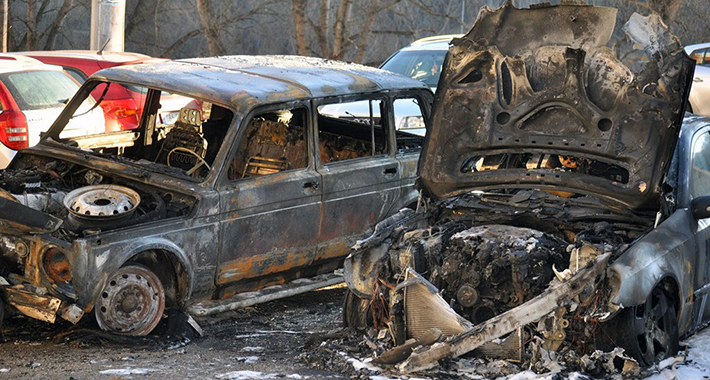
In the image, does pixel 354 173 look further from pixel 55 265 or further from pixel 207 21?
pixel 207 21

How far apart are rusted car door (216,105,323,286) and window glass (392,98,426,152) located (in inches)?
41.3

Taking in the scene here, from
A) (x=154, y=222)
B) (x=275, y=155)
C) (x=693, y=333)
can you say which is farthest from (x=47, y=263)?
(x=693, y=333)

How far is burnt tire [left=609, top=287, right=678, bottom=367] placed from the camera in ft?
19.8

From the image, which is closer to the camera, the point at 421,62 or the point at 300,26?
the point at 421,62

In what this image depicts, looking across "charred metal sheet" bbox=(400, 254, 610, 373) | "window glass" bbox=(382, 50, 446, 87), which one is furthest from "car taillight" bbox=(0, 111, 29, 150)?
"charred metal sheet" bbox=(400, 254, 610, 373)

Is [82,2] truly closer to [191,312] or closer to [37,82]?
[37,82]

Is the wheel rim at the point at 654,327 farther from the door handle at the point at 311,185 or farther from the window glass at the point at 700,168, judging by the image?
the door handle at the point at 311,185

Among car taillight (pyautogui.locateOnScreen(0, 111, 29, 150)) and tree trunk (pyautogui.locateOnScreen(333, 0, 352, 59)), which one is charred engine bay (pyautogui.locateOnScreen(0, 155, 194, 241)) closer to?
car taillight (pyautogui.locateOnScreen(0, 111, 29, 150))

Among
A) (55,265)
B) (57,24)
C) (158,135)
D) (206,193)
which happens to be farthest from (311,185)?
(57,24)

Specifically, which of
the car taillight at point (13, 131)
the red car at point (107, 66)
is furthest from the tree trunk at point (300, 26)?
the car taillight at point (13, 131)

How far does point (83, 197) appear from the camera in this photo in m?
7.12

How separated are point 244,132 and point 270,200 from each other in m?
0.55

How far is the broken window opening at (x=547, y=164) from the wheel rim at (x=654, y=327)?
2.61ft

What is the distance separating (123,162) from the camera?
7.90m
